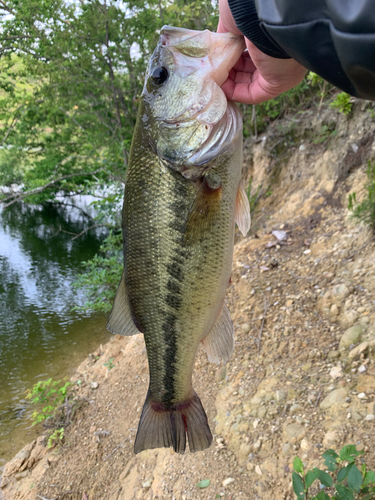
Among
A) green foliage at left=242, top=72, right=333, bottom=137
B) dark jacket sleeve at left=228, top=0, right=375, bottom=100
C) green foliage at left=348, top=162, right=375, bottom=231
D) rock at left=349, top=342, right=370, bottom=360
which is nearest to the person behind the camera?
dark jacket sleeve at left=228, top=0, right=375, bottom=100

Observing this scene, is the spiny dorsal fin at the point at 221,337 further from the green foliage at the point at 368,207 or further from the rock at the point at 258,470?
the green foliage at the point at 368,207

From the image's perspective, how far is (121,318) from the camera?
1.84 metres

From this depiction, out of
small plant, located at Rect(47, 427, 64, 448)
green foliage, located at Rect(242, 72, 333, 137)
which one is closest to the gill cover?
small plant, located at Rect(47, 427, 64, 448)

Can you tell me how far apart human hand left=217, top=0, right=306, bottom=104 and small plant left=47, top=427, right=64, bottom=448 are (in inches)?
158

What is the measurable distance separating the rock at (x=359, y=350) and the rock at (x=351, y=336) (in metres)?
0.09

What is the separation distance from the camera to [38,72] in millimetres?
8062

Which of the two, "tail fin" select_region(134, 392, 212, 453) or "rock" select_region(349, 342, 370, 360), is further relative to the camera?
"rock" select_region(349, 342, 370, 360)

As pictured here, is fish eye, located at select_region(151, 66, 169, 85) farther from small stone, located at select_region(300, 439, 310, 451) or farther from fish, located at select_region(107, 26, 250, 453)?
small stone, located at select_region(300, 439, 310, 451)

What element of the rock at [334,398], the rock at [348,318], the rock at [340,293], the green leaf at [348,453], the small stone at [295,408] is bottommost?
the small stone at [295,408]

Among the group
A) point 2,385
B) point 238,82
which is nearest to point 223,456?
point 238,82

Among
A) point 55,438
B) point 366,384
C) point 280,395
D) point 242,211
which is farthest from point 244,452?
point 55,438

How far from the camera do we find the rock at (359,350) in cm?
266

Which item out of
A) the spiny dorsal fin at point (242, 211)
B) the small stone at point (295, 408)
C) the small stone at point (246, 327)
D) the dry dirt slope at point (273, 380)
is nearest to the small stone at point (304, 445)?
the dry dirt slope at point (273, 380)

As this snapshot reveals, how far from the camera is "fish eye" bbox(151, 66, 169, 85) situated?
1.63 metres
